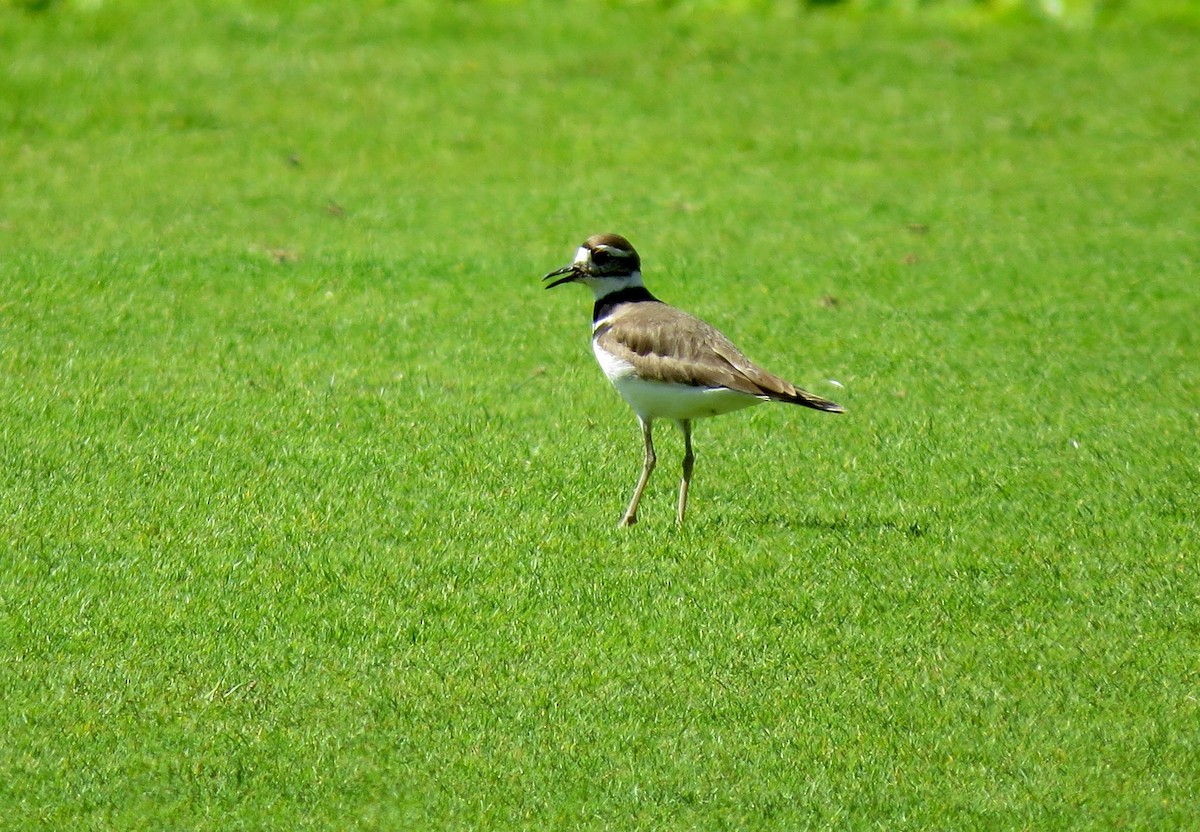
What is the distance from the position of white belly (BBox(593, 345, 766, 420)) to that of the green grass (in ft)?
2.39

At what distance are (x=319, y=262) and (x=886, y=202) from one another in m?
6.38

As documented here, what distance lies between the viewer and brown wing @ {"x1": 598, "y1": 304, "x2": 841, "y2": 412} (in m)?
8.94

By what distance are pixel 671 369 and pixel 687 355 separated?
0.46 feet

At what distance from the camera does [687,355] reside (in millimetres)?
9195

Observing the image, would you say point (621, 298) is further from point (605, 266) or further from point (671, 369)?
point (671, 369)

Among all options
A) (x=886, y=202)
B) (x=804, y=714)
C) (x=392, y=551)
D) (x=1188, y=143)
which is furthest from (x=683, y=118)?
(x=804, y=714)

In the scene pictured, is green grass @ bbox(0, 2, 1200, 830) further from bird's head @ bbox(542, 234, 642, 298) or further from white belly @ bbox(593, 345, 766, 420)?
bird's head @ bbox(542, 234, 642, 298)

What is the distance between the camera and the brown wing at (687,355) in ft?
29.3

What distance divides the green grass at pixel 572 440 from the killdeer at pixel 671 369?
714 millimetres

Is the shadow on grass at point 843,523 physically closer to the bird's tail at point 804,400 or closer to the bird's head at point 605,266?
the bird's tail at point 804,400

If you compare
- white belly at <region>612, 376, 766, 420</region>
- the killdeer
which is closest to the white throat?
the killdeer

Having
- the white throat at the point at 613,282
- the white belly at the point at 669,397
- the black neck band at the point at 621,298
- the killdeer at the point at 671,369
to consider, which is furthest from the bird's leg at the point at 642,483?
the white throat at the point at 613,282

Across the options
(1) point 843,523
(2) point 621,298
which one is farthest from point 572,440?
(1) point 843,523

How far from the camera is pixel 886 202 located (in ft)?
56.5
